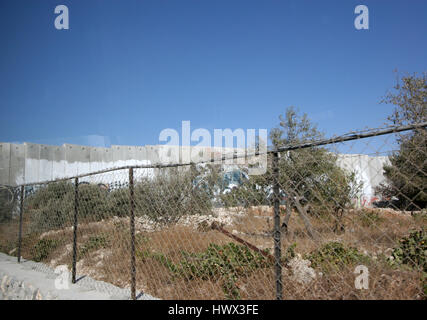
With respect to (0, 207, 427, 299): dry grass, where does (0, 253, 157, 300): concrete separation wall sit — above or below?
below

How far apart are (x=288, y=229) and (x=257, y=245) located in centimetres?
43

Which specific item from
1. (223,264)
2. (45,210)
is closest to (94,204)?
(45,210)

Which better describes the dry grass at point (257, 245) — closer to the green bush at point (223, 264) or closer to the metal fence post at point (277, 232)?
the green bush at point (223, 264)

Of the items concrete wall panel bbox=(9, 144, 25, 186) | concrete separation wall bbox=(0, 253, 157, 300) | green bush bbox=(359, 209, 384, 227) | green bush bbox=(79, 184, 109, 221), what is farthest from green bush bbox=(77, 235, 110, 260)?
concrete wall panel bbox=(9, 144, 25, 186)

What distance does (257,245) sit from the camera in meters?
3.64

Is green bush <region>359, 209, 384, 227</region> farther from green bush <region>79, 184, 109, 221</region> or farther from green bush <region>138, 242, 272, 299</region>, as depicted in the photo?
green bush <region>79, 184, 109, 221</region>

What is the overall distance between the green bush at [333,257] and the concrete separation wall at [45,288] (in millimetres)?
1801

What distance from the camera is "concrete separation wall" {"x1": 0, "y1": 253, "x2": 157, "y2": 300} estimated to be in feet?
11.7

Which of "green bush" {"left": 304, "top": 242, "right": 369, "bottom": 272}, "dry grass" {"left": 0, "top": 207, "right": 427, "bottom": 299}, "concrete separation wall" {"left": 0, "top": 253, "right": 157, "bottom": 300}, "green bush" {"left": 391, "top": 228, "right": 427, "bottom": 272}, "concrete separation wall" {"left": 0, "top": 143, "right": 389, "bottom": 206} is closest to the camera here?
"dry grass" {"left": 0, "top": 207, "right": 427, "bottom": 299}

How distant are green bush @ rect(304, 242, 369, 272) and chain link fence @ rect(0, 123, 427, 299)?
0.01 meters

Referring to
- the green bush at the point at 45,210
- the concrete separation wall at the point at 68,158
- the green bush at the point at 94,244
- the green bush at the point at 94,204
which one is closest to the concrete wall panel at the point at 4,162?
the concrete separation wall at the point at 68,158

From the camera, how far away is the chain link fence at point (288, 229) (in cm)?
177

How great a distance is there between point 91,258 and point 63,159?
9.39 m
